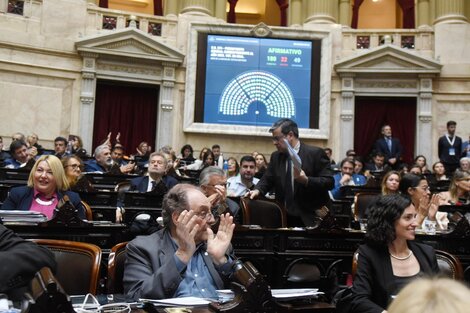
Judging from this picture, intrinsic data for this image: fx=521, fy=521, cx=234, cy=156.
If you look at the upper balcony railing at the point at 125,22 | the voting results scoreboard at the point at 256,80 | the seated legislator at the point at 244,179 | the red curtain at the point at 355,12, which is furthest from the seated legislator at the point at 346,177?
the red curtain at the point at 355,12

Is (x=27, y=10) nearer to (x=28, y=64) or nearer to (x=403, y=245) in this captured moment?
(x=28, y=64)

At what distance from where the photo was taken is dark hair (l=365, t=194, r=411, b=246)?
8.54 ft

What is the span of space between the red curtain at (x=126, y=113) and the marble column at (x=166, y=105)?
65 centimetres

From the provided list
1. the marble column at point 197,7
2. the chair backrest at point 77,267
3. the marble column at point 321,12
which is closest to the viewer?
the chair backrest at point 77,267

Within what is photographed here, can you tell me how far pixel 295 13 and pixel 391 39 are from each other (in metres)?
3.02

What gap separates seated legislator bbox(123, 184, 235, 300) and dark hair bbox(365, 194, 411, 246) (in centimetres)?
73

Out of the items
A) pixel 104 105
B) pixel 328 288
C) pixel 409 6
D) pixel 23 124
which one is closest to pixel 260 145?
pixel 104 105

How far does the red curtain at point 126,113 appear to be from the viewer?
1275 centimetres

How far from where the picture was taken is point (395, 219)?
262 cm

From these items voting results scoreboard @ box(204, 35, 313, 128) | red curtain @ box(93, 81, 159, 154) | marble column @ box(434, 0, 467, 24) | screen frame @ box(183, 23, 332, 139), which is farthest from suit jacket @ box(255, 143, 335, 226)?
marble column @ box(434, 0, 467, 24)

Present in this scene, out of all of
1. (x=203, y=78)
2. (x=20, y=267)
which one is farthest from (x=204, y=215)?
(x=203, y=78)

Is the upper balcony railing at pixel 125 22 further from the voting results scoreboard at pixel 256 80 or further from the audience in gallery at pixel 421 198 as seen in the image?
the audience in gallery at pixel 421 198

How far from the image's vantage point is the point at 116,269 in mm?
2430

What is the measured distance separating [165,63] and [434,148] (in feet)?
22.2
